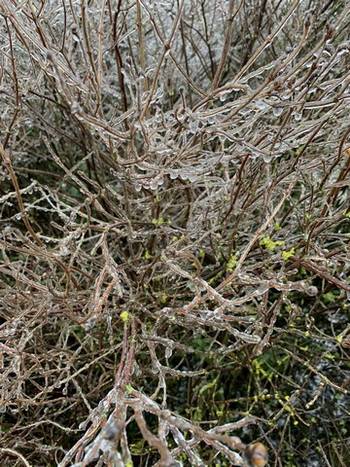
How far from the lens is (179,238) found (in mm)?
2754

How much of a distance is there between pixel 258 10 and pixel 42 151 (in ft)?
4.85

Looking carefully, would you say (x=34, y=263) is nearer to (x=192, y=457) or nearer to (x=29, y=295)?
→ (x=29, y=295)

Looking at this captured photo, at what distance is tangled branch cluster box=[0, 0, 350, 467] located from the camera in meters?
2.25

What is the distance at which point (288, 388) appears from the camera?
10.3ft

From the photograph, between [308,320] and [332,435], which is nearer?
[308,320]

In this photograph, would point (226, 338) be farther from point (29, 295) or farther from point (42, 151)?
point (42, 151)

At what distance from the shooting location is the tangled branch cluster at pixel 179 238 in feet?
7.38

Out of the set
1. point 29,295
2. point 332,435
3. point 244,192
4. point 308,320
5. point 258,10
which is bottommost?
point 332,435

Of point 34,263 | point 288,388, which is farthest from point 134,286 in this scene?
point 288,388

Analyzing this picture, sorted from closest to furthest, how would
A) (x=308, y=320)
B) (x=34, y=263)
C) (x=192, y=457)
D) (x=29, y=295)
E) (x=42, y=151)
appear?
(x=192, y=457), (x=29, y=295), (x=308, y=320), (x=34, y=263), (x=42, y=151)

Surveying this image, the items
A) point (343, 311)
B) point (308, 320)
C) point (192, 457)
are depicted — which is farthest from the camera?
point (343, 311)

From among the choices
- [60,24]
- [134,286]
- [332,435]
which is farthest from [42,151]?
[332,435]

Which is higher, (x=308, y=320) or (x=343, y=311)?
(x=308, y=320)

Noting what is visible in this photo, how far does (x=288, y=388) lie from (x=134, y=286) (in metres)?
1.01
